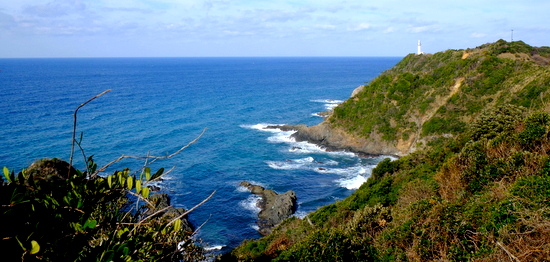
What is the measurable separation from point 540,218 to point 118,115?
2568 inches

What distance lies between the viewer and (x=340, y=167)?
43062mm

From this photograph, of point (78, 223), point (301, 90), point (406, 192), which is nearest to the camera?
point (78, 223)

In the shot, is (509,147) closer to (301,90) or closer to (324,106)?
(324,106)

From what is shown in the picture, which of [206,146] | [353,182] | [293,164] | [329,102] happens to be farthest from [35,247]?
[329,102]

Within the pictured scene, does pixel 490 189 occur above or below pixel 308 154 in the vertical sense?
above

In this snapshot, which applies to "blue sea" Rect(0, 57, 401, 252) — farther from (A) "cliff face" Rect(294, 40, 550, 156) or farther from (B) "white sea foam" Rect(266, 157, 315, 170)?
(A) "cliff face" Rect(294, 40, 550, 156)

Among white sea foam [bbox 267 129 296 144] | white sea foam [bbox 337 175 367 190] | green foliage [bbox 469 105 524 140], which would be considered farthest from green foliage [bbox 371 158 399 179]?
white sea foam [bbox 267 129 296 144]

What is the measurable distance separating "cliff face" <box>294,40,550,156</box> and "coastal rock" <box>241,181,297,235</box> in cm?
1664

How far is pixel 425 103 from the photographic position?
157 ft

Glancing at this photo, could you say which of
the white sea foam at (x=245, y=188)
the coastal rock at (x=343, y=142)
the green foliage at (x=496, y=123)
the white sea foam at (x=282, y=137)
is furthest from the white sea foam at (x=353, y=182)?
the green foliage at (x=496, y=123)

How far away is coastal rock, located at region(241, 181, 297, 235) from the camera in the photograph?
31.4 metres

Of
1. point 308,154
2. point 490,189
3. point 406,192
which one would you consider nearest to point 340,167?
point 308,154

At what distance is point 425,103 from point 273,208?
26558 millimetres

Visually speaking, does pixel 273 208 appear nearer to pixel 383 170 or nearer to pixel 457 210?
pixel 383 170
